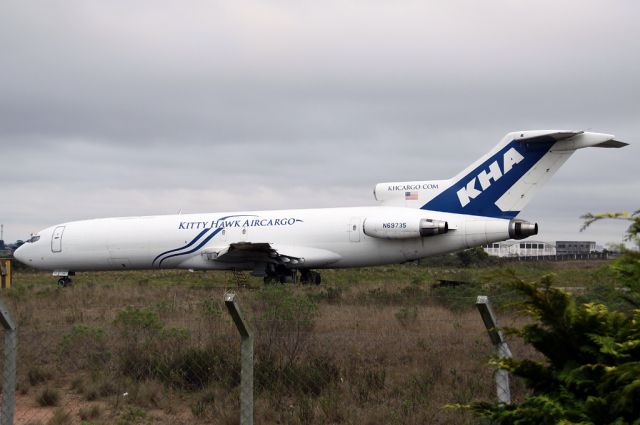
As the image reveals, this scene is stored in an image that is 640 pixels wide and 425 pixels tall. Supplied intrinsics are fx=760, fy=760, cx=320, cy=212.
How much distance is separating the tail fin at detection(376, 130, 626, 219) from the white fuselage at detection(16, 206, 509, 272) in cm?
44

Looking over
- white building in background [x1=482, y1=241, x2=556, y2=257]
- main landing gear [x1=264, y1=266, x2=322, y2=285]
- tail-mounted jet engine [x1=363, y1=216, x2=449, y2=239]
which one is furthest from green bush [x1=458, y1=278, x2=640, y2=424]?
white building in background [x1=482, y1=241, x2=556, y2=257]

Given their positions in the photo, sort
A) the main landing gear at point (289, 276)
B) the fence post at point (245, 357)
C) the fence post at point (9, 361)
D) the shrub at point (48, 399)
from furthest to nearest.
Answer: the main landing gear at point (289, 276) → the shrub at point (48, 399) → the fence post at point (9, 361) → the fence post at point (245, 357)

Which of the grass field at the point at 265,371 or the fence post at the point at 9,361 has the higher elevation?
the fence post at the point at 9,361

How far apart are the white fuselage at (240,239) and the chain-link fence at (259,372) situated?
10.6 metres

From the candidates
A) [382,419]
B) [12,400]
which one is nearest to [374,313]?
[382,419]

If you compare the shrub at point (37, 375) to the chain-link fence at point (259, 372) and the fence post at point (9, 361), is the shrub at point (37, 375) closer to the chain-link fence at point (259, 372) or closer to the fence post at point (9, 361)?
the chain-link fence at point (259, 372)

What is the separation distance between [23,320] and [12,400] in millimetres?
9000

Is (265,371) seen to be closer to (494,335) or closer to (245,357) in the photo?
(245,357)

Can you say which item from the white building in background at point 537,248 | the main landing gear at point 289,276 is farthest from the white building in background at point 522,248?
the main landing gear at point 289,276

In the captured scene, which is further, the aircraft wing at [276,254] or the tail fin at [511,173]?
the aircraft wing at [276,254]

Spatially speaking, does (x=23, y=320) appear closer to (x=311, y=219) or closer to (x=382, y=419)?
(x=382, y=419)

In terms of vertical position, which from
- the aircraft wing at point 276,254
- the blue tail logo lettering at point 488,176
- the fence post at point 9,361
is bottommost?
the fence post at point 9,361

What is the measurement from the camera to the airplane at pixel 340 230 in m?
22.8

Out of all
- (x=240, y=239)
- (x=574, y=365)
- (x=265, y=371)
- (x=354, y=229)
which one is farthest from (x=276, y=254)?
(x=574, y=365)
